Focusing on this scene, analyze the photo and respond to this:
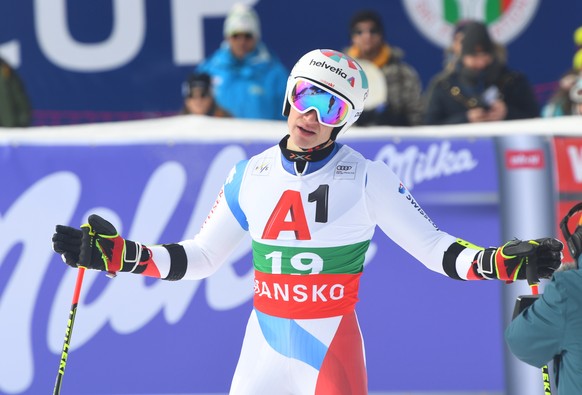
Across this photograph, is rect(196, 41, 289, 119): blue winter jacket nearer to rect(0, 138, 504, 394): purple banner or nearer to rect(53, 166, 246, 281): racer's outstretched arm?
rect(0, 138, 504, 394): purple banner

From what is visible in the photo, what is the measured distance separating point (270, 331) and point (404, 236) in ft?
2.20

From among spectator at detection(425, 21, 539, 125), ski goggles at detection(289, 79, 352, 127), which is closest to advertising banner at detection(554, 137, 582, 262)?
spectator at detection(425, 21, 539, 125)

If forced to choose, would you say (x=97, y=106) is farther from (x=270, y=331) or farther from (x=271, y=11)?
(x=270, y=331)

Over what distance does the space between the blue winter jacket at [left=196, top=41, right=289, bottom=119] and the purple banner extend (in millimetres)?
1960

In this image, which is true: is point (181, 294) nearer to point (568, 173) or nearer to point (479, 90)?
point (568, 173)

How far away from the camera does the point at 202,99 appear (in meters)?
8.62

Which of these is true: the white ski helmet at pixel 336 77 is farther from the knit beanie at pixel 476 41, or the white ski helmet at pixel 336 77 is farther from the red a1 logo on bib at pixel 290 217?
the knit beanie at pixel 476 41

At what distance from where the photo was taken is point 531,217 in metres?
6.80

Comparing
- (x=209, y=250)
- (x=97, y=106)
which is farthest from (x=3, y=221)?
(x=97, y=106)

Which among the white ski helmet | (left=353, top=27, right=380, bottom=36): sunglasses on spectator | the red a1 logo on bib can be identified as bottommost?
the red a1 logo on bib

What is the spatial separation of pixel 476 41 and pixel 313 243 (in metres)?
3.94

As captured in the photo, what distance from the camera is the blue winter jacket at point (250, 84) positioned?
348 inches

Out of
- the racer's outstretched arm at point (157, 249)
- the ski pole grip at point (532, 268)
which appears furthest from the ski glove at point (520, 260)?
the racer's outstretched arm at point (157, 249)

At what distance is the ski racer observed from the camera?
4.79m
